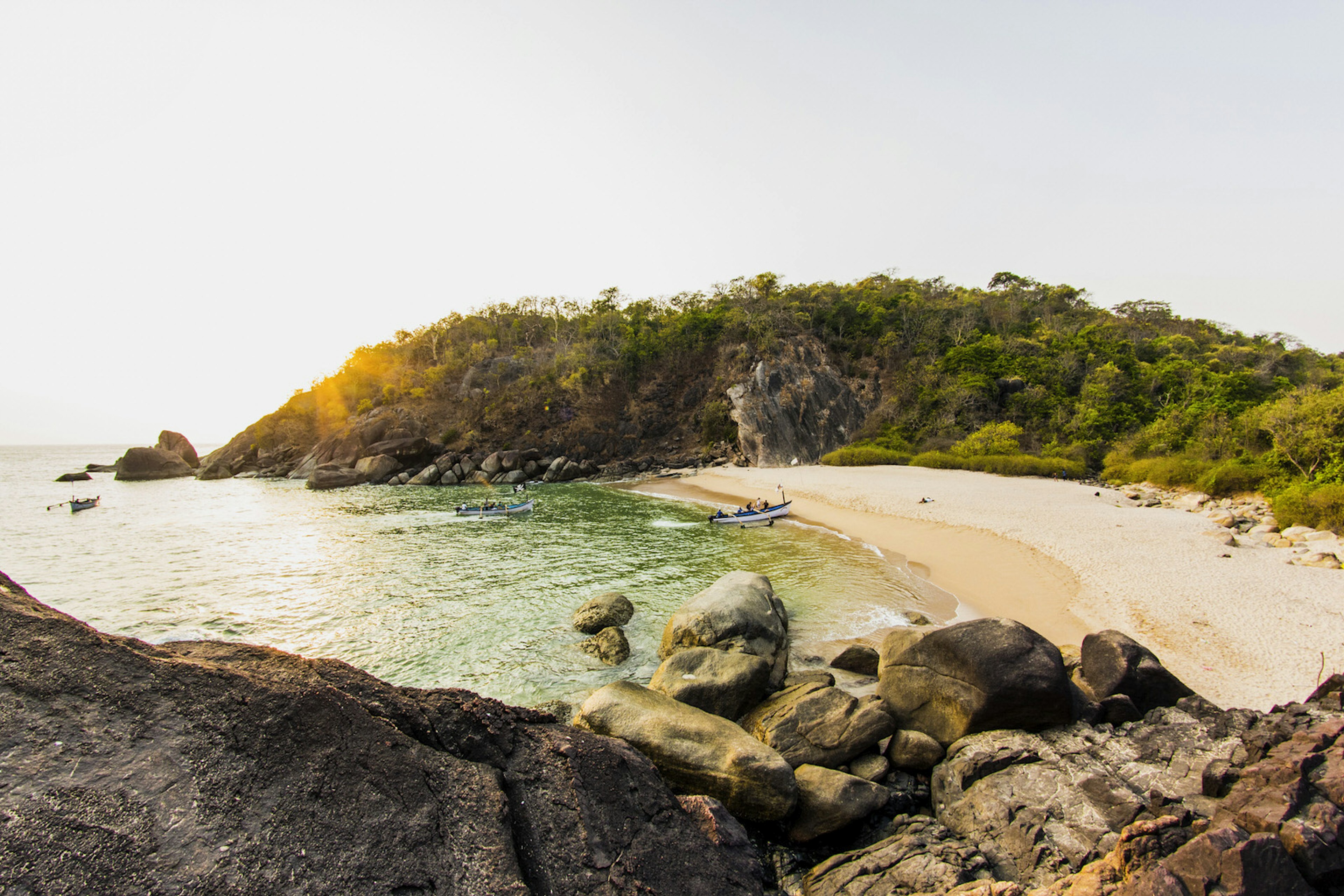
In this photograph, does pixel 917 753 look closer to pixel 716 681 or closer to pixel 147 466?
pixel 716 681

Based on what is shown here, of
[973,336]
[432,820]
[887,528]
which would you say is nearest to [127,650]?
[432,820]

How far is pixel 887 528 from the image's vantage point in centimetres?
2417

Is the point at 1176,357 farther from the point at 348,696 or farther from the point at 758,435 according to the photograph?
the point at 348,696

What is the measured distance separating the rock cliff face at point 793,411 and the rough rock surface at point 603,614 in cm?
3926

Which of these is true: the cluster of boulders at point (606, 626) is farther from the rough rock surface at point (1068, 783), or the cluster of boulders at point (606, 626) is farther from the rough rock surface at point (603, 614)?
the rough rock surface at point (1068, 783)

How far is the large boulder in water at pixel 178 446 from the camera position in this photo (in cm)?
7375

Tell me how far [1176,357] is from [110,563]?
85.1m

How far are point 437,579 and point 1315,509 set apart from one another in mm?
31565

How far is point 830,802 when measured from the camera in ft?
20.6

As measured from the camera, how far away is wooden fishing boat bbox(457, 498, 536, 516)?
32750 millimetres

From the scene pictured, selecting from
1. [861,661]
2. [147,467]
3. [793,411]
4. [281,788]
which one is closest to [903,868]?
[861,661]

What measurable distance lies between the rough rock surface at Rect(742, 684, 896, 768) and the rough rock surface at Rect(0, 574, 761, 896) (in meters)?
3.26

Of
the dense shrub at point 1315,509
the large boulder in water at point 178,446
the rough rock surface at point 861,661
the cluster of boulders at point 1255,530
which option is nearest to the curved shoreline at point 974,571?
the rough rock surface at point 861,661

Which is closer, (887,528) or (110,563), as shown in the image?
(110,563)
